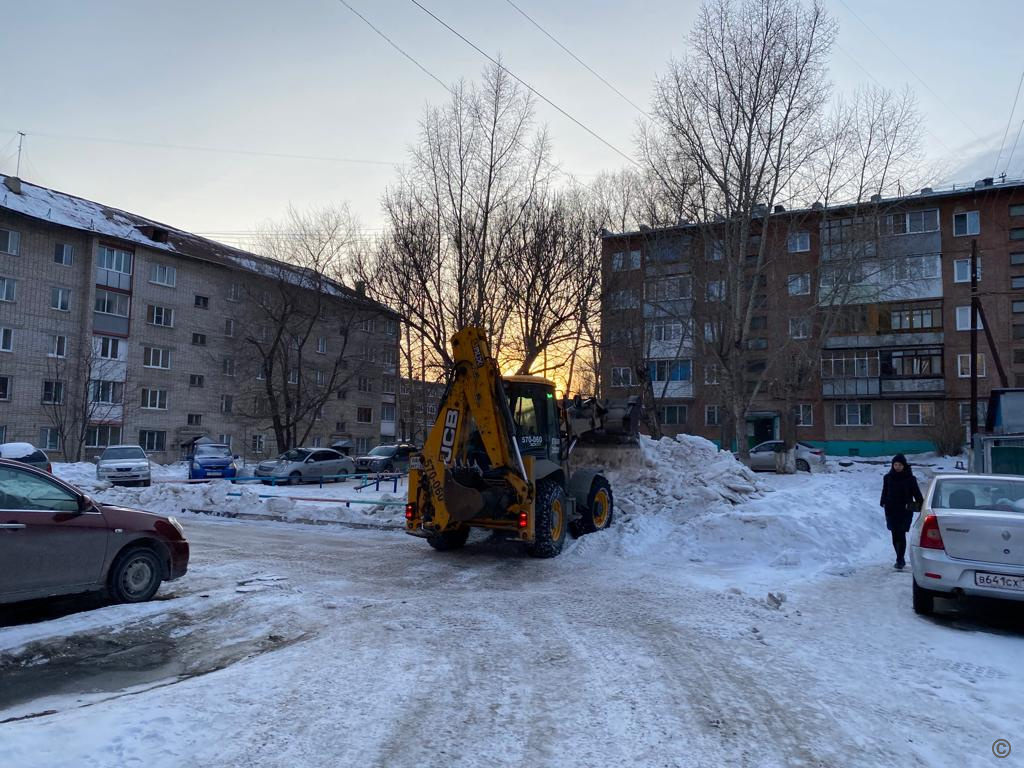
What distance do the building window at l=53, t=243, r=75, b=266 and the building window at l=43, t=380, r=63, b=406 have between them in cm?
720

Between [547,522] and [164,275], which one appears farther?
[164,275]

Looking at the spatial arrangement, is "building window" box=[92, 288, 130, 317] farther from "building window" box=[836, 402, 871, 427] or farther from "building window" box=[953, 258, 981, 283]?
"building window" box=[953, 258, 981, 283]

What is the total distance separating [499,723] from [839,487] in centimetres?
1792

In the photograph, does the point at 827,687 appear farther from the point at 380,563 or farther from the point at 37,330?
the point at 37,330

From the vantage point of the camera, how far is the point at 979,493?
805 centimetres

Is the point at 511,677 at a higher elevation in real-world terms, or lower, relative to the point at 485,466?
lower

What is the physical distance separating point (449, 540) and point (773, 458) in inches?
1017

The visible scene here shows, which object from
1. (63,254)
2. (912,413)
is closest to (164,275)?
(63,254)

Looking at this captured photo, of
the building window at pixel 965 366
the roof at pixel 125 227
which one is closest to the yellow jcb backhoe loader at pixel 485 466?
the roof at pixel 125 227

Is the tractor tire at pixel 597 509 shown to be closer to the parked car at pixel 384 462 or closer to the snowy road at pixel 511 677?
the snowy road at pixel 511 677

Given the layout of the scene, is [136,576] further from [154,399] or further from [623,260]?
[154,399]

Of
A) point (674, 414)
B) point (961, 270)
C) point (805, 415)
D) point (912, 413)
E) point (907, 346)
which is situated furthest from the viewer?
point (674, 414)

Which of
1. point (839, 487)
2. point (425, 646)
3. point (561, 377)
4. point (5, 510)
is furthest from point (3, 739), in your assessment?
point (561, 377)

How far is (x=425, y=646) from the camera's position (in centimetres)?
640
